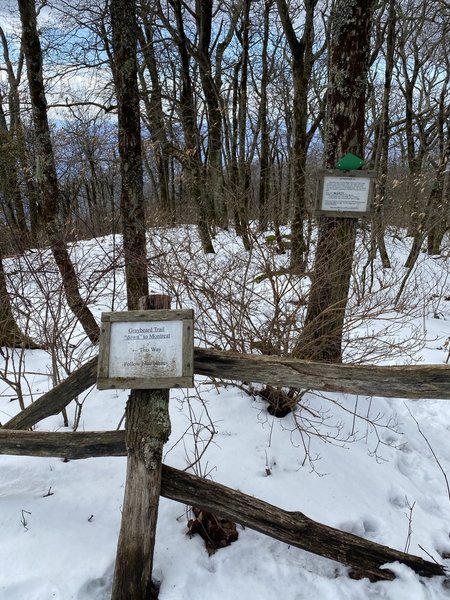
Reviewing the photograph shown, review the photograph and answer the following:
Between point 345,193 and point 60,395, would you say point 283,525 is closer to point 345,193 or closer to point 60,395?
point 60,395

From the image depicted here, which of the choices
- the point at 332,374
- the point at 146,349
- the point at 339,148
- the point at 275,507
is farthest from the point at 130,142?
the point at 275,507

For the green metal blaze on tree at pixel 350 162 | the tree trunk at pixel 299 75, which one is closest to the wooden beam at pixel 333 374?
the green metal blaze on tree at pixel 350 162

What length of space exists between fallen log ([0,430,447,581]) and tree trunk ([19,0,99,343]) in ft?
9.94

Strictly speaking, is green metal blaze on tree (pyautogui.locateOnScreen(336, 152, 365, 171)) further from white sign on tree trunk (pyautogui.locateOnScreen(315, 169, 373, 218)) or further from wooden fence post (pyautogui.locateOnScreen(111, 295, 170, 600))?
wooden fence post (pyautogui.locateOnScreen(111, 295, 170, 600))

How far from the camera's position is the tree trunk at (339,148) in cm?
321

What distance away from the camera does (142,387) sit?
5.84ft

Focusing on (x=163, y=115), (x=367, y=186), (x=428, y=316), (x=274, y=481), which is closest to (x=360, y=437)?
(x=274, y=481)

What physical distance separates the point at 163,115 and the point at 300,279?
32.8ft

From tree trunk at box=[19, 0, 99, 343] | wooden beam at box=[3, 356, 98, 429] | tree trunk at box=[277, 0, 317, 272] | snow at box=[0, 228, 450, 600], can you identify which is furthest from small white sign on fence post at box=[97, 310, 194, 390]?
tree trunk at box=[277, 0, 317, 272]

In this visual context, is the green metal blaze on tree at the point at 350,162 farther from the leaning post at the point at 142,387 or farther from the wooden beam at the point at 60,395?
the wooden beam at the point at 60,395

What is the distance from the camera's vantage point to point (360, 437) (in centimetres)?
333

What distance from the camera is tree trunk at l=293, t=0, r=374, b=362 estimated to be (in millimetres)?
3209

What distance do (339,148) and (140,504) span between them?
3189 mm

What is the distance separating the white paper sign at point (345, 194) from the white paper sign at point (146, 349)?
2090mm
